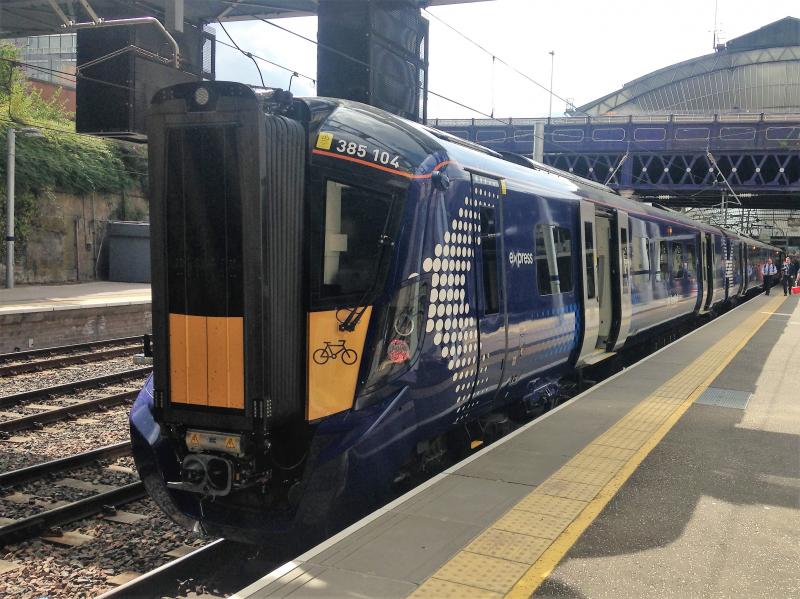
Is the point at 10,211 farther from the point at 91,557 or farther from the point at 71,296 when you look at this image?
the point at 91,557

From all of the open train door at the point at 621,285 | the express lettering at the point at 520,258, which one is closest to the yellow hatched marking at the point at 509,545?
the express lettering at the point at 520,258

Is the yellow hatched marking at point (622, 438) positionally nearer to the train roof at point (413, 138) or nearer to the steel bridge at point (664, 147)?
the train roof at point (413, 138)

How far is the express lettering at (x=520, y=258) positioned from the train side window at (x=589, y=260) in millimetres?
2070

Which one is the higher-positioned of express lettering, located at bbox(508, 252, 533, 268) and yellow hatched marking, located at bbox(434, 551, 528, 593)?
express lettering, located at bbox(508, 252, 533, 268)

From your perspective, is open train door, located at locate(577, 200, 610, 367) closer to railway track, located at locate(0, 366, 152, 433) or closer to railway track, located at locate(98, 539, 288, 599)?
railway track, located at locate(98, 539, 288, 599)

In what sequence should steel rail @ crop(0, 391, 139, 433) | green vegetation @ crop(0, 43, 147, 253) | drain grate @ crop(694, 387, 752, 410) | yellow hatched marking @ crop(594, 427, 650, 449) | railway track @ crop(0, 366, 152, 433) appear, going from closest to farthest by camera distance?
yellow hatched marking @ crop(594, 427, 650, 449) → drain grate @ crop(694, 387, 752, 410) → steel rail @ crop(0, 391, 139, 433) → railway track @ crop(0, 366, 152, 433) → green vegetation @ crop(0, 43, 147, 253)

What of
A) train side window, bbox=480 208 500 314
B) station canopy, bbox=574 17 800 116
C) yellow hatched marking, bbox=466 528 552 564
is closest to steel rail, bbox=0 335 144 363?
train side window, bbox=480 208 500 314

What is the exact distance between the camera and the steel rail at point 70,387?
32.1ft

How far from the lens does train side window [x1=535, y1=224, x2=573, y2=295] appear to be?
730 cm

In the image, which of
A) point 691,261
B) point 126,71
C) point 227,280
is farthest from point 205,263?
point 691,261

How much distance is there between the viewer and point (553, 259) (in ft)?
25.3

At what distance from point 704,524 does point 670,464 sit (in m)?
1.30

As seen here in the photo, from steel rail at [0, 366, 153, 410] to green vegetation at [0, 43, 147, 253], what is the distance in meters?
14.8

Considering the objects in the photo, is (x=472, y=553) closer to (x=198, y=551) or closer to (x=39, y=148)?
(x=198, y=551)
